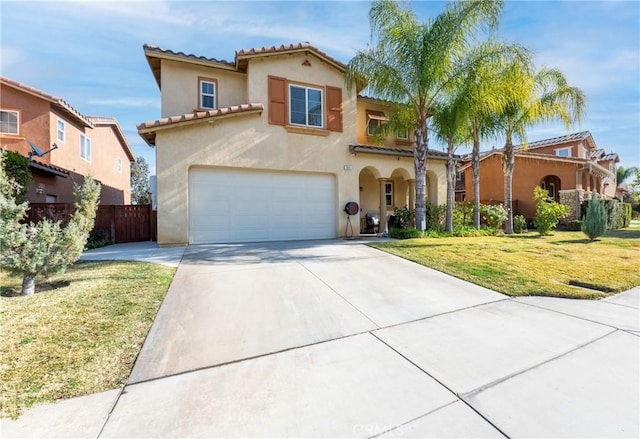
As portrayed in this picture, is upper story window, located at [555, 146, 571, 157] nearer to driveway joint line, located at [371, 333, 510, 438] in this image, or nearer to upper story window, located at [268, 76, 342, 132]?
upper story window, located at [268, 76, 342, 132]

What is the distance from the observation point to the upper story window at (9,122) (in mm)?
12438

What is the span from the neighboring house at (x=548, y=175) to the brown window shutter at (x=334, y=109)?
13578mm

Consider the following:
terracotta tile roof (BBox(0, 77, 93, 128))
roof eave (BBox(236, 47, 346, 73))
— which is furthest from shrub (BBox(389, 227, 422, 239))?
terracotta tile roof (BBox(0, 77, 93, 128))

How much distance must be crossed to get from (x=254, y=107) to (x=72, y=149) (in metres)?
11.3

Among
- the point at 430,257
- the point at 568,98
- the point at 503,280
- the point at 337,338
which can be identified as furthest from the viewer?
the point at 568,98

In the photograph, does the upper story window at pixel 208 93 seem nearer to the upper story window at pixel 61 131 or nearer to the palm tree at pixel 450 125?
the upper story window at pixel 61 131

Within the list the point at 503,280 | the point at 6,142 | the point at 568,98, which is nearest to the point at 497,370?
the point at 503,280

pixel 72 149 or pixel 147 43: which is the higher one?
pixel 147 43

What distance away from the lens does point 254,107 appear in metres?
10.5

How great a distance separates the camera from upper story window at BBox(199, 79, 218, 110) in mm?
11539

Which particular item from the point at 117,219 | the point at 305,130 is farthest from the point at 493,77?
the point at 117,219

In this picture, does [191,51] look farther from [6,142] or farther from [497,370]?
[497,370]

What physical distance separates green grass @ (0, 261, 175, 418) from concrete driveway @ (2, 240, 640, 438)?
0.20m

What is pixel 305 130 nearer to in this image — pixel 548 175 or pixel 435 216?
pixel 435 216
